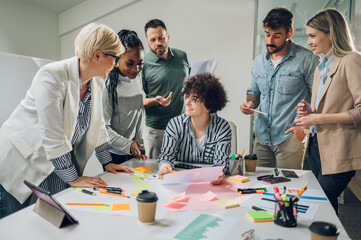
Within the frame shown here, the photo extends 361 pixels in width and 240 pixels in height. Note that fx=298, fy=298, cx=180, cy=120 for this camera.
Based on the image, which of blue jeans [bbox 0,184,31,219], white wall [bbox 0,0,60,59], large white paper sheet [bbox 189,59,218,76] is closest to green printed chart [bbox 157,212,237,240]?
blue jeans [bbox 0,184,31,219]

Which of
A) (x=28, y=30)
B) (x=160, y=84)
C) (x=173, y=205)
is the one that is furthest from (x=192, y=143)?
(x=28, y=30)

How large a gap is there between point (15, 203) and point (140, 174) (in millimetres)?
630

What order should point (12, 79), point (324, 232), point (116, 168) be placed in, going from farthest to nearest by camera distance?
point (12, 79) → point (116, 168) → point (324, 232)

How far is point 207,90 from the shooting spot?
1920 mm

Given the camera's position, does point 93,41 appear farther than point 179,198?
Yes

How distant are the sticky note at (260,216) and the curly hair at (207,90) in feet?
2.99

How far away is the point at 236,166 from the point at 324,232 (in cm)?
86

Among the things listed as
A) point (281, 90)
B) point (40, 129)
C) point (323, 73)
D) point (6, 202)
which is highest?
point (323, 73)

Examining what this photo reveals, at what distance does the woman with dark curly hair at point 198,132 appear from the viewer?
1.83 metres

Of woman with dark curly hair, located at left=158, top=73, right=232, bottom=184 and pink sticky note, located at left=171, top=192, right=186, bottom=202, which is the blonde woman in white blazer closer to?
pink sticky note, located at left=171, top=192, right=186, bottom=202

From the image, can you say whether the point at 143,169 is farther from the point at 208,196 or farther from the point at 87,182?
the point at 208,196

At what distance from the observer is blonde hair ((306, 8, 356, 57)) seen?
1.71 metres

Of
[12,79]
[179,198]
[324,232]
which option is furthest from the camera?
[12,79]

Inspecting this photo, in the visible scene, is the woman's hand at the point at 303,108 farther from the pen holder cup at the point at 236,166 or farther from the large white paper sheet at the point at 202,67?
the large white paper sheet at the point at 202,67
